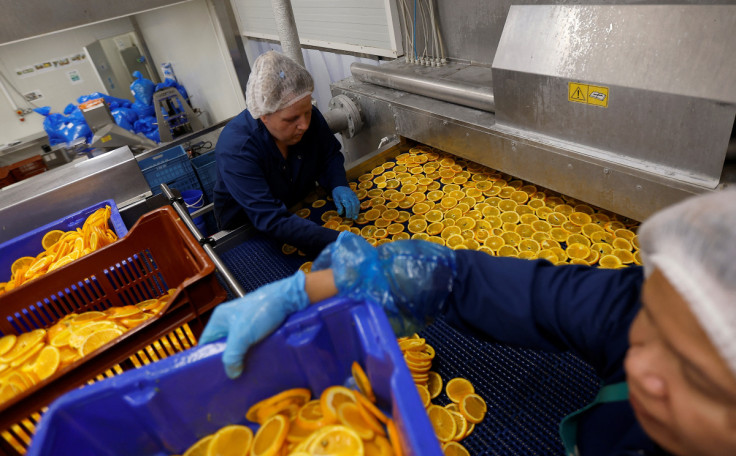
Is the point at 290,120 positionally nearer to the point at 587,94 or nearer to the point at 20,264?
the point at 587,94

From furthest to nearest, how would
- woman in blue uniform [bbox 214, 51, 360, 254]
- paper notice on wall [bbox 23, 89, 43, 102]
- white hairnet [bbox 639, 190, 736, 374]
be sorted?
paper notice on wall [bbox 23, 89, 43, 102]
woman in blue uniform [bbox 214, 51, 360, 254]
white hairnet [bbox 639, 190, 736, 374]

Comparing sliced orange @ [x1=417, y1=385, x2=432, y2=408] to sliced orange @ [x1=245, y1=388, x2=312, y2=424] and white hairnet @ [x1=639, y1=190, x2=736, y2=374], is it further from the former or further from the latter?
white hairnet @ [x1=639, y1=190, x2=736, y2=374]

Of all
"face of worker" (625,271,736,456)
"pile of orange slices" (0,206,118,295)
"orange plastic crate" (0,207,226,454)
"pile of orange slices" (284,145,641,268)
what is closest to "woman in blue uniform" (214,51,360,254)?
"pile of orange slices" (284,145,641,268)

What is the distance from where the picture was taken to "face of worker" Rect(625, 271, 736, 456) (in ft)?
2.18

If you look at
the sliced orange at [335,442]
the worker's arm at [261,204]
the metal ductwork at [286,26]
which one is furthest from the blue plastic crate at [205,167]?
the sliced orange at [335,442]

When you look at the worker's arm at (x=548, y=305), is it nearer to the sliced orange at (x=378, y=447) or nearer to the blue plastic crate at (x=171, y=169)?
the sliced orange at (x=378, y=447)

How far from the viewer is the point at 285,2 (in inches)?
177

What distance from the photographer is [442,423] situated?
1594 millimetres

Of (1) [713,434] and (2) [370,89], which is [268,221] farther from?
(1) [713,434]

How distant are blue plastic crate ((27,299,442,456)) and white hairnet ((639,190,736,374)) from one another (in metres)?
0.65

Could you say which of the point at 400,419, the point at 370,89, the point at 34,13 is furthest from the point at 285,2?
the point at 400,419

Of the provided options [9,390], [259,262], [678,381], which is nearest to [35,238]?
[9,390]

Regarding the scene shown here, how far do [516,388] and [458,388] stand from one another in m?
0.24

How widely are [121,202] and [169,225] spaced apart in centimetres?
129
